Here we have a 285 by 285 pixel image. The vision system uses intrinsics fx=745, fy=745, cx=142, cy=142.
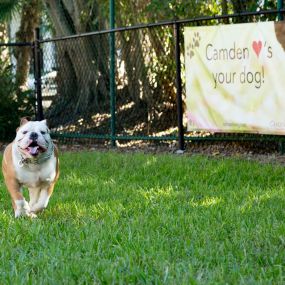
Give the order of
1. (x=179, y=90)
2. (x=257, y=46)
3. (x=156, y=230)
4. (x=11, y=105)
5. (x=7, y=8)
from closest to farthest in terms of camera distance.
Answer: (x=156, y=230), (x=257, y=46), (x=179, y=90), (x=11, y=105), (x=7, y=8)

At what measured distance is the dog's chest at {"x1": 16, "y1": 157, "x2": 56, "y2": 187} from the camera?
593cm

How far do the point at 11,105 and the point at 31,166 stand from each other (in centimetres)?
636

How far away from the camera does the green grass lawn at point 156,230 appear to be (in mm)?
3998

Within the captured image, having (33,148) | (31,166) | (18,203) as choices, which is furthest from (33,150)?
(18,203)

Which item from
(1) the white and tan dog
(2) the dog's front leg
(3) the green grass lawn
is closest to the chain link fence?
(3) the green grass lawn

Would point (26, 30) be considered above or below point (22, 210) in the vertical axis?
above

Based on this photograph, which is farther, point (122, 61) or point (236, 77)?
point (122, 61)

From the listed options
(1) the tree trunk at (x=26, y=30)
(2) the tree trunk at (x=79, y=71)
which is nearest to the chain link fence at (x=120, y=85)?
(2) the tree trunk at (x=79, y=71)

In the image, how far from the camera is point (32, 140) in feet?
18.8

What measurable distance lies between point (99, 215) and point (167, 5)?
5517mm

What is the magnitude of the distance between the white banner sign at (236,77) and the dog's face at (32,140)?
347 cm

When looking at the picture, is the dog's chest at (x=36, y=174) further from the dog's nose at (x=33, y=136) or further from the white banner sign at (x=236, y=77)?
the white banner sign at (x=236, y=77)

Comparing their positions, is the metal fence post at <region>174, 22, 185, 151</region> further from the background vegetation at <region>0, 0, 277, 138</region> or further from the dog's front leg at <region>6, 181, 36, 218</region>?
the dog's front leg at <region>6, 181, 36, 218</region>

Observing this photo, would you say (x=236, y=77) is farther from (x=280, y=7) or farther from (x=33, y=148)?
(x=33, y=148)
